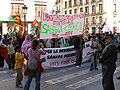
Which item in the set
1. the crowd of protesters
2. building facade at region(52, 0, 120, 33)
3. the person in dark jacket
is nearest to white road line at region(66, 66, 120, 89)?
the crowd of protesters

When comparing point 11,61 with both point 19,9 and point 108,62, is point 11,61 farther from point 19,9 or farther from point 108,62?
point 19,9

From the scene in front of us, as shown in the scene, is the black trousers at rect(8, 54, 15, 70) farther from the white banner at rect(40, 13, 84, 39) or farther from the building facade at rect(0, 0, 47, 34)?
the building facade at rect(0, 0, 47, 34)

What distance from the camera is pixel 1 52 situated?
36.8 feet

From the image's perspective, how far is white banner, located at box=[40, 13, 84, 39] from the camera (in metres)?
10.9

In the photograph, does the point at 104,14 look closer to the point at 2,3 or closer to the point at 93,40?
the point at 2,3

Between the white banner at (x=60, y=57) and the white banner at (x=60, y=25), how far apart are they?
0.73 m

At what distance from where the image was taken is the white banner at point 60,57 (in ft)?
36.0

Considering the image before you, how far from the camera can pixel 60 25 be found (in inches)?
455

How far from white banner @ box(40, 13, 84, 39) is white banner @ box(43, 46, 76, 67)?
0.73 m

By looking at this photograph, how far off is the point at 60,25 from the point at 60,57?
160 centimetres

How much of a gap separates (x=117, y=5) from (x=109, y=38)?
50652 mm

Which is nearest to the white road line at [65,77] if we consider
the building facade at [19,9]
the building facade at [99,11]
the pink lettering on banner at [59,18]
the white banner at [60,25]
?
the white banner at [60,25]

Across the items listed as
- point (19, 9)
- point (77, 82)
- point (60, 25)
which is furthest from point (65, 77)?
point (19, 9)

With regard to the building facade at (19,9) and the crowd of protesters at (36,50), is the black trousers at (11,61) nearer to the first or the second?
the crowd of protesters at (36,50)
